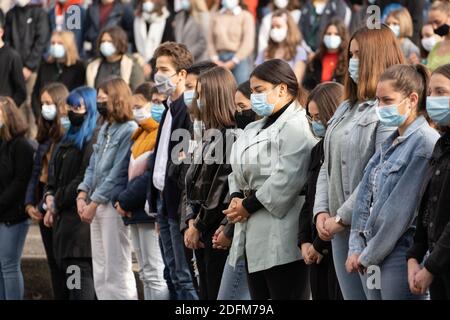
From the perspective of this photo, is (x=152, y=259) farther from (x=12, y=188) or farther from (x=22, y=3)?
(x=22, y=3)

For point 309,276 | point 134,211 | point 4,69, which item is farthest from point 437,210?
point 4,69

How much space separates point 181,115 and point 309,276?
2077 mm

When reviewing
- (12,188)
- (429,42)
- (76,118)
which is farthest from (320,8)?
(12,188)

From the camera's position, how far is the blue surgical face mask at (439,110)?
6316 millimetres

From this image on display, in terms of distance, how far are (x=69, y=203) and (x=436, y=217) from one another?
4903 mm

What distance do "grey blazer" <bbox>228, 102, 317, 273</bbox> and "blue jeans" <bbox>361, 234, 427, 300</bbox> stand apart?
103cm

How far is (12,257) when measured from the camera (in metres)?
11.2

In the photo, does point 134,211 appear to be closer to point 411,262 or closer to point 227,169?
point 227,169

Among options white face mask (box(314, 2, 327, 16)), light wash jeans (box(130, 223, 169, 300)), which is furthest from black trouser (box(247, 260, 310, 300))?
white face mask (box(314, 2, 327, 16))

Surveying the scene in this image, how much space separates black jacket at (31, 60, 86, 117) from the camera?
14312 mm

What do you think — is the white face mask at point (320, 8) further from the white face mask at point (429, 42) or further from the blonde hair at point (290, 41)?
the white face mask at point (429, 42)

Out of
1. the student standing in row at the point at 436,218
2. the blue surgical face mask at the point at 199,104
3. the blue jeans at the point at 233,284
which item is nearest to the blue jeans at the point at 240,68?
the blue surgical face mask at the point at 199,104

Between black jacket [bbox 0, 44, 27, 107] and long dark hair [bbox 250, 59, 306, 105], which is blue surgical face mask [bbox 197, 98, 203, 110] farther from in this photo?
black jacket [bbox 0, 44, 27, 107]

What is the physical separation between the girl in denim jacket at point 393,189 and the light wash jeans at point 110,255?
3730 millimetres
